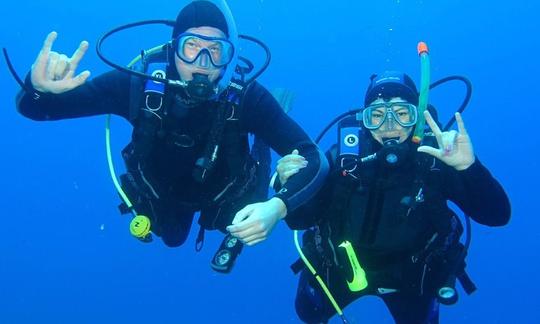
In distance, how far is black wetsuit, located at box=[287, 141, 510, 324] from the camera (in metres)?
3.79

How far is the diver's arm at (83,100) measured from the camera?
3.55 metres

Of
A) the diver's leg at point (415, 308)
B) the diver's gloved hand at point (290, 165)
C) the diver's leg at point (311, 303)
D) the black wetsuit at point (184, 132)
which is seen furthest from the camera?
the diver's leg at point (311, 303)

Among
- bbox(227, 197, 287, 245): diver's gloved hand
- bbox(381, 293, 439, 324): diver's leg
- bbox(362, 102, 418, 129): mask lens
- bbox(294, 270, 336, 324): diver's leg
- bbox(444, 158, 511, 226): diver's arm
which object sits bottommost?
bbox(294, 270, 336, 324): diver's leg

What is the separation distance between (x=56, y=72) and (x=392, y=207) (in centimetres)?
279

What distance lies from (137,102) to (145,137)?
0.95ft

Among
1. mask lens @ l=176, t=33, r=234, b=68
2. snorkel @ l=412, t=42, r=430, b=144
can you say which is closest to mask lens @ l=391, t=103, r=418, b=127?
snorkel @ l=412, t=42, r=430, b=144

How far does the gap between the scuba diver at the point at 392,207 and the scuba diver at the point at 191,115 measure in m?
0.50

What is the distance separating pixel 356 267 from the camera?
3.80 meters

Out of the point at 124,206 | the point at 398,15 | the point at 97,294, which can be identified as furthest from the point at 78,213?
the point at 124,206

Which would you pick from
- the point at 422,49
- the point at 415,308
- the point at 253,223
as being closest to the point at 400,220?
the point at 415,308

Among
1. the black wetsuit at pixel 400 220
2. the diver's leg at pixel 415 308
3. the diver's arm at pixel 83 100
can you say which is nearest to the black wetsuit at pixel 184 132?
the diver's arm at pixel 83 100

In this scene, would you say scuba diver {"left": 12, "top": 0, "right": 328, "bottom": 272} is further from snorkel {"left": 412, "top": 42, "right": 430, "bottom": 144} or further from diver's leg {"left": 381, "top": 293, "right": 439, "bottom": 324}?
diver's leg {"left": 381, "top": 293, "right": 439, "bottom": 324}

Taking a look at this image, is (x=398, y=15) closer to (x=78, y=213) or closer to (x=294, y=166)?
(x=78, y=213)

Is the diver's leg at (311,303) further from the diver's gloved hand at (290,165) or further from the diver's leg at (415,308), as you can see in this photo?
the diver's gloved hand at (290,165)
